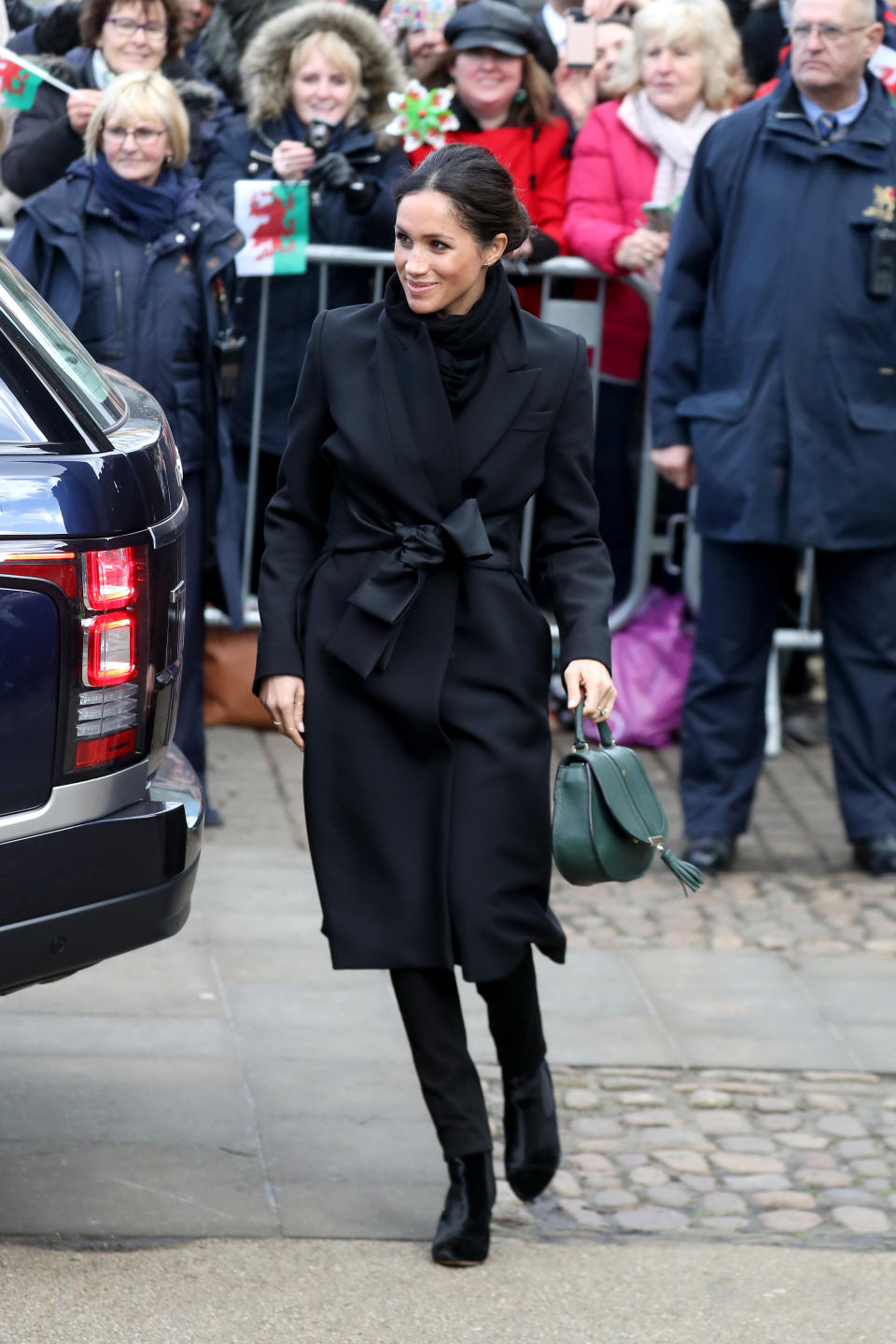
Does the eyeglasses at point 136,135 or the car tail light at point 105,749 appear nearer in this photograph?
the car tail light at point 105,749

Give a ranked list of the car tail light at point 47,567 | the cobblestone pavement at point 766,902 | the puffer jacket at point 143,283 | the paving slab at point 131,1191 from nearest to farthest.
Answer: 1. the car tail light at point 47,567
2. the paving slab at point 131,1191
3. the cobblestone pavement at point 766,902
4. the puffer jacket at point 143,283

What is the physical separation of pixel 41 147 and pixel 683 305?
7.02 ft

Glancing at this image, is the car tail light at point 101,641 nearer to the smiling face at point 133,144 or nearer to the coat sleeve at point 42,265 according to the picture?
the coat sleeve at point 42,265

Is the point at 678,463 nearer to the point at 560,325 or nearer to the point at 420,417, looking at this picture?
the point at 560,325

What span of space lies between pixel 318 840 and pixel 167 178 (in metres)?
2.96


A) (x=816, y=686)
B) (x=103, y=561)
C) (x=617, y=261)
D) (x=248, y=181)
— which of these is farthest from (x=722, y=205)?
(x=103, y=561)

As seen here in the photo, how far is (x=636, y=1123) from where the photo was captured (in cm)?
444

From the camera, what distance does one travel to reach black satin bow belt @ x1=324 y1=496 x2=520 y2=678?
3.53m

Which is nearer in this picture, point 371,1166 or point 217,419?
point 371,1166

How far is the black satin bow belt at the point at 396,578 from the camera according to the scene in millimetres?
3527

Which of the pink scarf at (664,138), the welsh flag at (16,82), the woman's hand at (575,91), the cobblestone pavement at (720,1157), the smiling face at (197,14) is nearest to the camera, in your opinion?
the cobblestone pavement at (720,1157)

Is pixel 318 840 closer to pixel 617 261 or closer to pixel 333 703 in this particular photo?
pixel 333 703

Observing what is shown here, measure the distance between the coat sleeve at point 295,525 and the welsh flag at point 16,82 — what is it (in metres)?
3.19

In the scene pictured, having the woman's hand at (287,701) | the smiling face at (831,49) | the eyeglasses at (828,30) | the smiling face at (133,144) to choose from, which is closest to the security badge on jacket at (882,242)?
the smiling face at (831,49)
